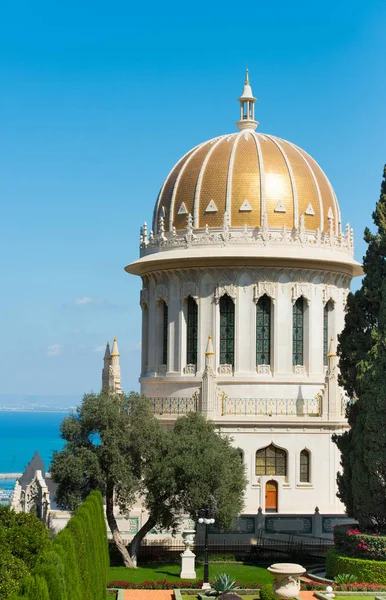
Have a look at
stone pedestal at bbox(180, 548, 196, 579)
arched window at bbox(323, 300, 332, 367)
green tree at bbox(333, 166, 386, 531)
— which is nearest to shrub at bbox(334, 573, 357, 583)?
green tree at bbox(333, 166, 386, 531)

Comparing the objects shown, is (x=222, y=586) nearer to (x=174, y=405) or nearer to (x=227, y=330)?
(x=174, y=405)

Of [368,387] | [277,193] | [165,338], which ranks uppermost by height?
[277,193]

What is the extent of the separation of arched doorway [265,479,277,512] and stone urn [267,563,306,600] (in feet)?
42.8

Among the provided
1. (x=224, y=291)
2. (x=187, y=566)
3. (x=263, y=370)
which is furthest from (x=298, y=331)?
(x=187, y=566)

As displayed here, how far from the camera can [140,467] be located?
40.7m

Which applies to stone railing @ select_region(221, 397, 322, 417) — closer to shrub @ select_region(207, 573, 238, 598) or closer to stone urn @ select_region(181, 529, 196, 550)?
stone urn @ select_region(181, 529, 196, 550)

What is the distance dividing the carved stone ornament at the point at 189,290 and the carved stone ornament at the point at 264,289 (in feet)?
8.29

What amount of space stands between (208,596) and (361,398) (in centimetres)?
742

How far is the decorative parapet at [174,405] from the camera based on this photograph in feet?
154

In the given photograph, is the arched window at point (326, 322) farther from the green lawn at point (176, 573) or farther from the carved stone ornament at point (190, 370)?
the green lawn at point (176, 573)

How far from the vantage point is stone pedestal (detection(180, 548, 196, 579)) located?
123ft

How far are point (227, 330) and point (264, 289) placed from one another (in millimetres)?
2307

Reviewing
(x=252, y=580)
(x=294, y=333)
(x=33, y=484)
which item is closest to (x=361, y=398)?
(x=252, y=580)

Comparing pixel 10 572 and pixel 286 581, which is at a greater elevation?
pixel 10 572
